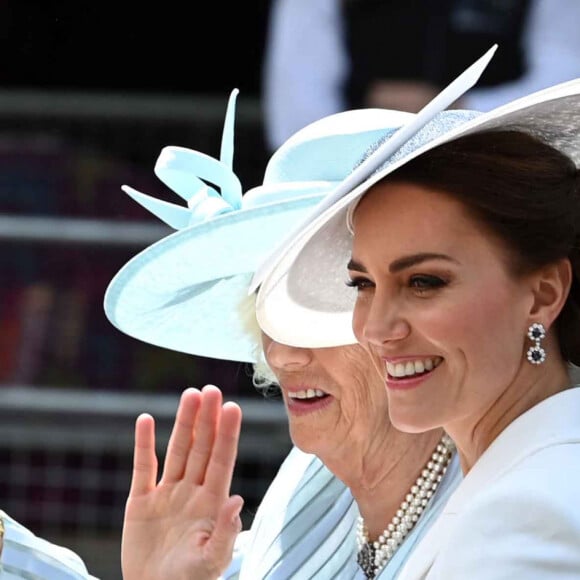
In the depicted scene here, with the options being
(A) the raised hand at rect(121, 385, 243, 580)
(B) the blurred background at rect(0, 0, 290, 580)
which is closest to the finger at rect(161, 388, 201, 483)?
(A) the raised hand at rect(121, 385, 243, 580)

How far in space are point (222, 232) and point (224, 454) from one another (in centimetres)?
43

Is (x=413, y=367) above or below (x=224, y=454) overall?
above

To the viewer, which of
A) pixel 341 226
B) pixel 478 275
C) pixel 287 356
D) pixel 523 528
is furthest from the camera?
pixel 287 356

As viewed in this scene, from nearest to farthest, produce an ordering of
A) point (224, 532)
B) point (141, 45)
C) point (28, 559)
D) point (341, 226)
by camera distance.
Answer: point (341, 226), point (224, 532), point (28, 559), point (141, 45)

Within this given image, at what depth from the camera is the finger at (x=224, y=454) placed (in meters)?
2.26

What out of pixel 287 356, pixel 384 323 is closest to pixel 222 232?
pixel 287 356

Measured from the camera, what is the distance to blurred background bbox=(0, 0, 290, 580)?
5.49 m

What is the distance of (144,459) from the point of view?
2.30m

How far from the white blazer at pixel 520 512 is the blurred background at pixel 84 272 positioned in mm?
3698

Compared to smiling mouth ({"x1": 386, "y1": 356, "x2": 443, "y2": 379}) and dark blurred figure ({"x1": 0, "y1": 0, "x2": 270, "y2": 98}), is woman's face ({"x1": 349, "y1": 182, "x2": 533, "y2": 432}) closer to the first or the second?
smiling mouth ({"x1": 386, "y1": 356, "x2": 443, "y2": 379})

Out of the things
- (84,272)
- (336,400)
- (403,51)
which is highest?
(403,51)

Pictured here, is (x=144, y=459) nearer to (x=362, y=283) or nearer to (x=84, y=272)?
(x=362, y=283)

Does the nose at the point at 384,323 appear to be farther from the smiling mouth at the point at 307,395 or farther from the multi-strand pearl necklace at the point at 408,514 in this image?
the smiling mouth at the point at 307,395

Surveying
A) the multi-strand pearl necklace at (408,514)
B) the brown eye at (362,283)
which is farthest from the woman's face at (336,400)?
the brown eye at (362,283)
